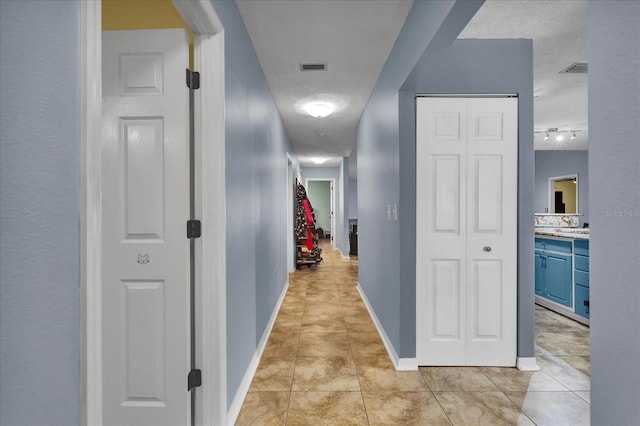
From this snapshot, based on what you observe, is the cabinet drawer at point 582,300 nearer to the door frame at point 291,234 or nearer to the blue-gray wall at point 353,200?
the door frame at point 291,234

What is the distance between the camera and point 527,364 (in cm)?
256

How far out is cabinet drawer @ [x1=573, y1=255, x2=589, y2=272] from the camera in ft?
11.8

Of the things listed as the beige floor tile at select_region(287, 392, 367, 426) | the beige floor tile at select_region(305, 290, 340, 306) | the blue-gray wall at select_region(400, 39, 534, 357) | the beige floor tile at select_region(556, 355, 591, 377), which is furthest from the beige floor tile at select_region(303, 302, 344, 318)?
the beige floor tile at select_region(556, 355, 591, 377)

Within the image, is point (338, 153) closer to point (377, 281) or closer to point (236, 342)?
point (377, 281)

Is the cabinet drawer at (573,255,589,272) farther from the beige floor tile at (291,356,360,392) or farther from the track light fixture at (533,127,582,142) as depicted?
the beige floor tile at (291,356,360,392)

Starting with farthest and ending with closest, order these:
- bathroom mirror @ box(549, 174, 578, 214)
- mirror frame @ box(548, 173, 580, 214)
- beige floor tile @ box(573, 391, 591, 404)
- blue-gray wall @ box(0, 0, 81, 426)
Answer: bathroom mirror @ box(549, 174, 578, 214) < mirror frame @ box(548, 173, 580, 214) < beige floor tile @ box(573, 391, 591, 404) < blue-gray wall @ box(0, 0, 81, 426)

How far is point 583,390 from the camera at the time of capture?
2279 millimetres

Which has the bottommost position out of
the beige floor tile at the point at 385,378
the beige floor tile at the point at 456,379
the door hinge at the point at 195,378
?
the beige floor tile at the point at 456,379

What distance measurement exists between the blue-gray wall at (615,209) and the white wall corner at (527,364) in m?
2.18

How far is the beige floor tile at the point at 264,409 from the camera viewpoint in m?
1.93

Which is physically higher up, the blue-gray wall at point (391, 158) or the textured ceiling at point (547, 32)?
the textured ceiling at point (547, 32)

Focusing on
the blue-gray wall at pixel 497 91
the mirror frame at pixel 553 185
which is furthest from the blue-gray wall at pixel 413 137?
the mirror frame at pixel 553 185

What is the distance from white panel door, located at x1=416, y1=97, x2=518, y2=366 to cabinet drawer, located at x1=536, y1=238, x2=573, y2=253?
186 cm

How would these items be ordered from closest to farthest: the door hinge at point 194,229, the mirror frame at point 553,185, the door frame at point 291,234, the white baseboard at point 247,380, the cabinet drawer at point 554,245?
the door hinge at point 194,229
the white baseboard at point 247,380
the cabinet drawer at point 554,245
the door frame at point 291,234
the mirror frame at point 553,185
